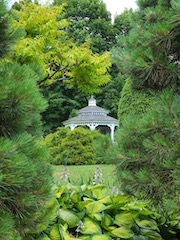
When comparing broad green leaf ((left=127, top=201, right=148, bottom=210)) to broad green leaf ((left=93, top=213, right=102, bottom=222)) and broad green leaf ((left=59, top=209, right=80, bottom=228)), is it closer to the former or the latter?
broad green leaf ((left=93, top=213, right=102, bottom=222))

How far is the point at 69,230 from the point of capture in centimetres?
257

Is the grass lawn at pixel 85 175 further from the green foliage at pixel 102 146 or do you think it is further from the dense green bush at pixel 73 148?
the dense green bush at pixel 73 148

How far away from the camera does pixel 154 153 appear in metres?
2.10

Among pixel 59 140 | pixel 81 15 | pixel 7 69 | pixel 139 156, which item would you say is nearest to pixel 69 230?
pixel 139 156

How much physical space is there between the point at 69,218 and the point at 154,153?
0.84m

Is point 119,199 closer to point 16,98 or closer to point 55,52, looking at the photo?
point 16,98

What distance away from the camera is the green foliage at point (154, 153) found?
6.46 ft

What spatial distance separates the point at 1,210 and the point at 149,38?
1.43 metres

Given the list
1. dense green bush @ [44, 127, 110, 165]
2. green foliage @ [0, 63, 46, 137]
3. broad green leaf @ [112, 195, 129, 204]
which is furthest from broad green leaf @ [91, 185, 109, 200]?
dense green bush @ [44, 127, 110, 165]

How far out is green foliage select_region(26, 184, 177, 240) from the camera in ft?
7.99

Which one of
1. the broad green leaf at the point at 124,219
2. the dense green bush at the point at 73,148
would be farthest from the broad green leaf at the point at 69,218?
the dense green bush at the point at 73,148

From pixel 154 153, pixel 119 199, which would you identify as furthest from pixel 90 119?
pixel 154 153

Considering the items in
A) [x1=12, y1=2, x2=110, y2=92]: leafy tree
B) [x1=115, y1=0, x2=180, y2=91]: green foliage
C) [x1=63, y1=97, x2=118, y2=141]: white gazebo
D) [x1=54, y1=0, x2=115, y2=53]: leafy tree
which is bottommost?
[x1=63, y1=97, x2=118, y2=141]: white gazebo

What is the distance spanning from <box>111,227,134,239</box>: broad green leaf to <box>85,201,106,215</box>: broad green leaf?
199 mm
